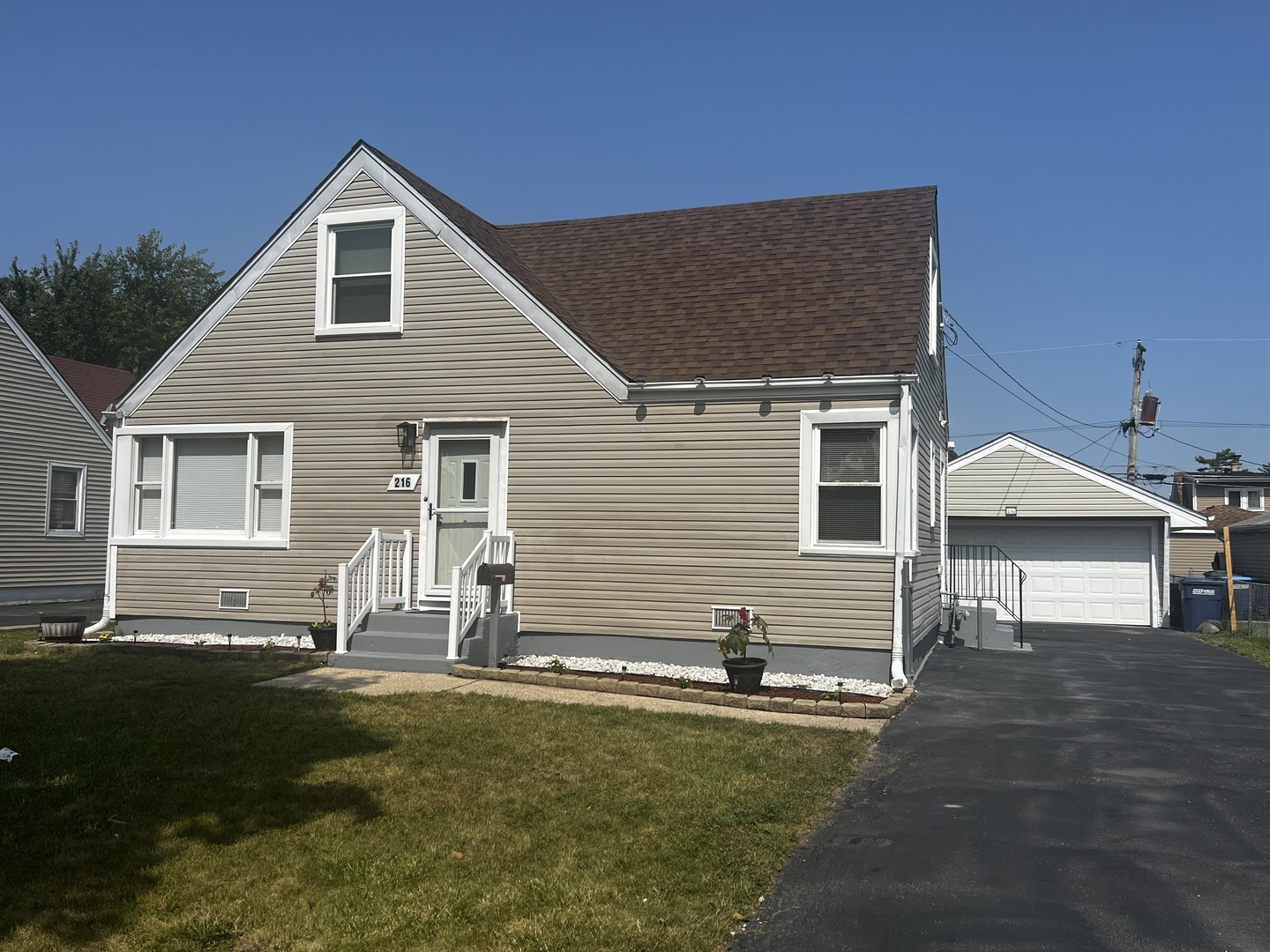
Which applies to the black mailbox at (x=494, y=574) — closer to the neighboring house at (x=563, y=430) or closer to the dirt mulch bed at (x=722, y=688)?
the neighboring house at (x=563, y=430)

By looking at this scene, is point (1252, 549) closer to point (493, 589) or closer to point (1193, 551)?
point (1193, 551)

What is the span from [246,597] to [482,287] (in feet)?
17.2

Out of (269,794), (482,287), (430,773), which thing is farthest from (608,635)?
(269,794)

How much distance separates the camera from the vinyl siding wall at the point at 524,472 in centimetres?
1212

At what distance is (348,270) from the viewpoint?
14.1 m

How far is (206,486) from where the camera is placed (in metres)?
14.5

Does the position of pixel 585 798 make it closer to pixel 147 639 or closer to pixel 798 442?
pixel 798 442

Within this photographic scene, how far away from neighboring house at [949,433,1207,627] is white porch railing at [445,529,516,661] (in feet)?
51.0

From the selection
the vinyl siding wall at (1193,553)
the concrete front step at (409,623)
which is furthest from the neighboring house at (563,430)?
the vinyl siding wall at (1193,553)

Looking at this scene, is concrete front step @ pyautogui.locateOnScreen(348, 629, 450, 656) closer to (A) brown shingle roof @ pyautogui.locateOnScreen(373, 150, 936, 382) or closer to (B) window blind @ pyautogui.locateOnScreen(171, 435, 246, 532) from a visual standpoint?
(B) window blind @ pyautogui.locateOnScreen(171, 435, 246, 532)

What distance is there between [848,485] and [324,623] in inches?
270

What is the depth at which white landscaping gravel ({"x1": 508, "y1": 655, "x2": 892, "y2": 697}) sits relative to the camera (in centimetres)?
1118

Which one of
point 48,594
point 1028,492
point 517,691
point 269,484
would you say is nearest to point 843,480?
point 517,691

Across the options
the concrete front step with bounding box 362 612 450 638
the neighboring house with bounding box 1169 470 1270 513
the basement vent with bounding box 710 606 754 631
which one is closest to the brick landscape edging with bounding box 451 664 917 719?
the concrete front step with bounding box 362 612 450 638
